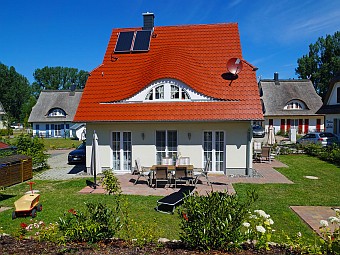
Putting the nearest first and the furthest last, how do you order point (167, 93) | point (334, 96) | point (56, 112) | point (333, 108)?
point (167, 93), point (333, 108), point (334, 96), point (56, 112)

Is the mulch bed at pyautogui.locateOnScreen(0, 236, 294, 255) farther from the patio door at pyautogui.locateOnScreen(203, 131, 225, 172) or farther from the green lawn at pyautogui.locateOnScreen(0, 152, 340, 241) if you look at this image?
the patio door at pyautogui.locateOnScreen(203, 131, 225, 172)

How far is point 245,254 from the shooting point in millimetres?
5191

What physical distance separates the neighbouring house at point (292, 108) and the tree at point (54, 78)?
8070cm

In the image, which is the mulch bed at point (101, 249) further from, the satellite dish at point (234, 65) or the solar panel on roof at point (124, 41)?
the solar panel on roof at point (124, 41)

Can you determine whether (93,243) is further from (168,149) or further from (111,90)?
(111,90)

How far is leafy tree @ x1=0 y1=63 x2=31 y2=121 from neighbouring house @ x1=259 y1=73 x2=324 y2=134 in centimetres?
7770

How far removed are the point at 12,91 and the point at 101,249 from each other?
10026 centimetres

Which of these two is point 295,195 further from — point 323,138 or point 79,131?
point 79,131

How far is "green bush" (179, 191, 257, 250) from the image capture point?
5250mm

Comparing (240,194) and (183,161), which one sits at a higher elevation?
(183,161)

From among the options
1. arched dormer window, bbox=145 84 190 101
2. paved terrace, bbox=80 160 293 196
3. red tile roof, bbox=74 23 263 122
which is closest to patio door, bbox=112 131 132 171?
paved terrace, bbox=80 160 293 196

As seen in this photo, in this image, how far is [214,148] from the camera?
15.3m

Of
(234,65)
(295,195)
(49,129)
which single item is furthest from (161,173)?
(49,129)

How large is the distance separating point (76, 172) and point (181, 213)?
12.7 metres
